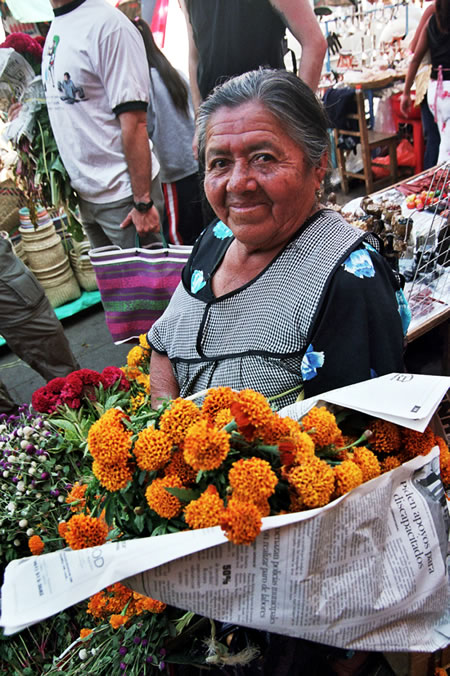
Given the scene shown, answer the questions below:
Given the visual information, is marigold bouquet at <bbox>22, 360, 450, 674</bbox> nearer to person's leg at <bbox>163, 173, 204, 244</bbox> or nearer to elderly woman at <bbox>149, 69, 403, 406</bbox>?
elderly woman at <bbox>149, 69, 403, 406</bbox>

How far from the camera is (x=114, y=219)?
2859 millimetres

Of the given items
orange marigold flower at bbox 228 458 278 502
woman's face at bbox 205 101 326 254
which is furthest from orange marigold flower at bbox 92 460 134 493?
woman's face at bbox 205 101 326 254

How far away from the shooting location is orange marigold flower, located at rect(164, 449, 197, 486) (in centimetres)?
93

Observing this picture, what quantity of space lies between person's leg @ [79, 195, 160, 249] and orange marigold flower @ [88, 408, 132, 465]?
2038 millimetres

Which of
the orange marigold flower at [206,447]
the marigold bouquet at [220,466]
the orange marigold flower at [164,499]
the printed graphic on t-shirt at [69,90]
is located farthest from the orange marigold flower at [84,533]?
the printed graphic on t-shirt at [69,90]

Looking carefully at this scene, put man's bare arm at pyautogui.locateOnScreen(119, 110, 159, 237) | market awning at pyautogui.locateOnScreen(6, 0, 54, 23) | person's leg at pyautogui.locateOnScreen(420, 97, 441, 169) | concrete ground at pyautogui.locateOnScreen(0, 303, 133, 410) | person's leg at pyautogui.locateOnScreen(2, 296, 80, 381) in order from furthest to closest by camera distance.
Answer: person's leg at pyautogui.locateOnScreen(420, 97, 441, 169)
concrete ground at pyautogui.locateOnScreen(0, 303, 133, 410)
person's leg at pyautogui.locateOnScreen(2, 296, 80, 381)
market awning at pyautogui.locateOnScreen(6, 0, 54, 23)
man's bare arm at pyautogui.locateOnScreen(119, 110, 159, 237)

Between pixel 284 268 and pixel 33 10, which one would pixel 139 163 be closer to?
pixel 33 10

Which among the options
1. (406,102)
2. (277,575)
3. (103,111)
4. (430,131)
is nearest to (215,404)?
(277,575)

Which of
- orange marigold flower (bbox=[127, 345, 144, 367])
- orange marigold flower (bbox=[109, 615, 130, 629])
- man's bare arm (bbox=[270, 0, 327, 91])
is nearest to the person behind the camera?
orange marigold flower (bbox=[109, 615, 130, 629])

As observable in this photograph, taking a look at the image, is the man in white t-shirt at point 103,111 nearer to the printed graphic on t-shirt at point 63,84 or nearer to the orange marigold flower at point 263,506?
the printed graphic on t-shirt at point 63,84

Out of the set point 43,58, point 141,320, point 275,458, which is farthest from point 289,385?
point 43,58

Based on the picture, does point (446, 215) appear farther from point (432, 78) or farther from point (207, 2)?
point (432, 78)

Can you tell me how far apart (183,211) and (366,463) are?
8.27 ft

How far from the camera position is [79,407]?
1.73 metres
